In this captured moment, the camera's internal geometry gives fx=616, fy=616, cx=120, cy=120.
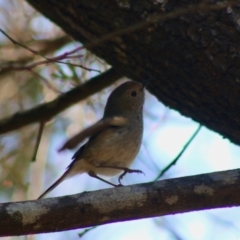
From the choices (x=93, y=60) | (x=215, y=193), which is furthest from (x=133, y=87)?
(x=215, y=193)

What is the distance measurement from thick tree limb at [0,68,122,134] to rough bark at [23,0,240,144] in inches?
19.8

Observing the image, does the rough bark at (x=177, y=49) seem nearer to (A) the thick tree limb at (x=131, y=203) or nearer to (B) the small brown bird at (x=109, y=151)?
(B) the small brown bird at (x=109, y=151)

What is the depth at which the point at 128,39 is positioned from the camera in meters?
3.27

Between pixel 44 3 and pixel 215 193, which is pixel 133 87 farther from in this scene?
pixel 215 193

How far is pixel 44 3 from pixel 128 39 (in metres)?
0.53

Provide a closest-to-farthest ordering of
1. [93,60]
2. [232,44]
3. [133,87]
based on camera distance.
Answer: [232,44] < [133,87] < [93,60]

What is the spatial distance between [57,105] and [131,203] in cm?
138

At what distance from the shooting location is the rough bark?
3057 millimetres

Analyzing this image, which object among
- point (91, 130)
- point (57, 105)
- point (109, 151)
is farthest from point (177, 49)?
point (57, 105)

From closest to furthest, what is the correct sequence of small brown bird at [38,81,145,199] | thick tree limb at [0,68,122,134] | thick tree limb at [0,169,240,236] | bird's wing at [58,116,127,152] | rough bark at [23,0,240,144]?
1. bird's wing at [58,116,127,152]
2. thick tree limb at [0,169,240,236]
3. rough bark at [23,0,240,144]
4. small brown bird at [38,81,145,199]
5. thick tree limb at [0,68,122,134]

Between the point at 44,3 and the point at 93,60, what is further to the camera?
the point at 93,60

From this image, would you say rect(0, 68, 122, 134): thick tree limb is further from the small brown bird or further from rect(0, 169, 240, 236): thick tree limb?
rect(0, 169, 240, 236): thick tree limb

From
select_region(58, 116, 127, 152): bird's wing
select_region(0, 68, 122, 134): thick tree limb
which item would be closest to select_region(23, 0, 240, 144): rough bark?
select_region(58, 116, 127, 152): bird's wing

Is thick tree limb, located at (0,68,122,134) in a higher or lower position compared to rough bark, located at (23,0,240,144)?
higher
